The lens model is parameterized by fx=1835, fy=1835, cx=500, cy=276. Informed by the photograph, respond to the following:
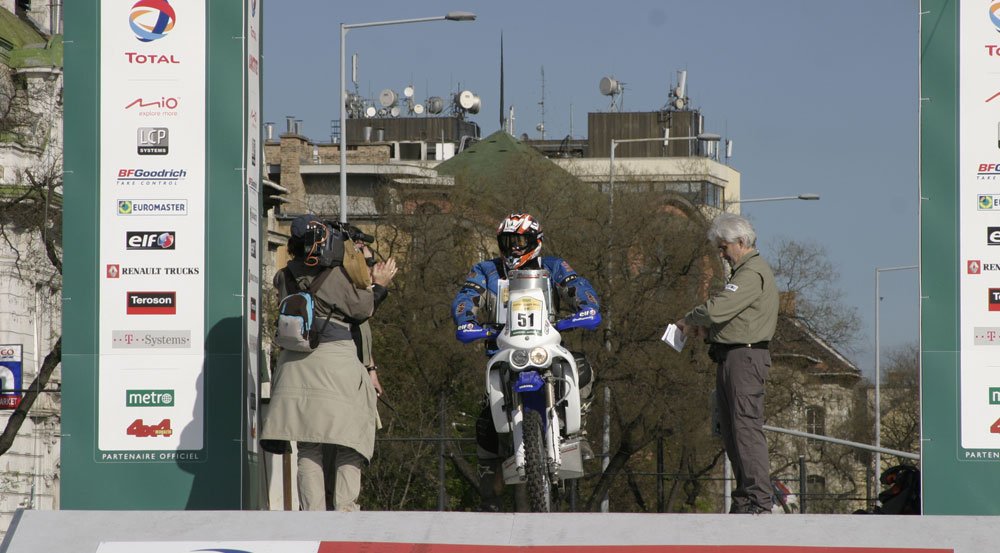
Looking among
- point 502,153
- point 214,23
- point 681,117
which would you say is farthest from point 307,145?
point 214,23

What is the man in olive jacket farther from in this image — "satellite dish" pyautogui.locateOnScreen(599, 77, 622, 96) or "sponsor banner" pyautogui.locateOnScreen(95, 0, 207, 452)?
"satellite dish" pyautogui.locateOnScreen(599, 77, 622, 96)

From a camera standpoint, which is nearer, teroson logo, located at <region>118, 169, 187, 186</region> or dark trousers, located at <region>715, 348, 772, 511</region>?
dark trousers, located at <region>715, 348, 772, 511</region>

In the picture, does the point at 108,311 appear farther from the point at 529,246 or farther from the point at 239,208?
the point at 529,246

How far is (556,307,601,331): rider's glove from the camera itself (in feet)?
39.6

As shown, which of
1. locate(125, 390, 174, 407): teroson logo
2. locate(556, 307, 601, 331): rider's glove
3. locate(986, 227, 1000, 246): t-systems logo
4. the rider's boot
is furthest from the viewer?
locate(125, 390, 174, 407): teroson logo

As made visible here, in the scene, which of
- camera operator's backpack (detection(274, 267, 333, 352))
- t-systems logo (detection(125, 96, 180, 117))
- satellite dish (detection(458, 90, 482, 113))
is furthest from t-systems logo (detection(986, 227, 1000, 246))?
satellite dish (detection(458, 90, 482, 113))

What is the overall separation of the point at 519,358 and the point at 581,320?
0.67m

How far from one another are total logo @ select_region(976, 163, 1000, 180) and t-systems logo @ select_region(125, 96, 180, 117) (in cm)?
578

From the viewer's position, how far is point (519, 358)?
1171 cm

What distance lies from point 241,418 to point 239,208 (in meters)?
1.52

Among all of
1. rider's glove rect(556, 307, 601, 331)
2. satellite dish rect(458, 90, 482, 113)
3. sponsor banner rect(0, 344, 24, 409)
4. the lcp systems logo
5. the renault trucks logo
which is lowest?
sponsor banner rect(0, 344, 24, 409)

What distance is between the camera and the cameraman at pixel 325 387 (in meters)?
11.4

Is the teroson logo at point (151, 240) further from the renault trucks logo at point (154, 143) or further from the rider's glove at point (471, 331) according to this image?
the rider's glove at point (471, 331)

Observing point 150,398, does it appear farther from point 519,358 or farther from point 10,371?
point 10,371
